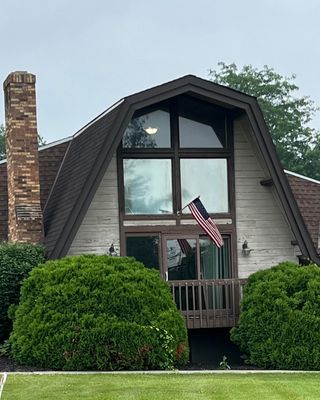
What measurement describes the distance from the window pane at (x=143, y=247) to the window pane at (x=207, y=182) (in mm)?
1041

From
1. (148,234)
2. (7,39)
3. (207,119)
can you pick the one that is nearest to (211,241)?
(148,234)

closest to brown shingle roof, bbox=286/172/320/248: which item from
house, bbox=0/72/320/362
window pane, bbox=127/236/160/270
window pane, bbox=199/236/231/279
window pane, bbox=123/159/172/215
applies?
house, bbox=0/72/320/362

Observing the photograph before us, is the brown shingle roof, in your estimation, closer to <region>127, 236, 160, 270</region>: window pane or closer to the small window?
the small window

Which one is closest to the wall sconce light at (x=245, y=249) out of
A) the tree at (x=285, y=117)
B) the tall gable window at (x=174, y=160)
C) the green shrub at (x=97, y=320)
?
the tall gable window at (x=174, y=160)

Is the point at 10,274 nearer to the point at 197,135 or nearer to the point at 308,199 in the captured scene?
the point at 197,135

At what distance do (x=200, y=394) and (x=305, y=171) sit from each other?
114ft

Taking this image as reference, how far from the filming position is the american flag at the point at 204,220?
17.5 m

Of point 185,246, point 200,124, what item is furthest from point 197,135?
point 185,246

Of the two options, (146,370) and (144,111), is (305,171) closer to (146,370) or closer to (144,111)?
(144,111)

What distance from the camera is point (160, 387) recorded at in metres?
11.9

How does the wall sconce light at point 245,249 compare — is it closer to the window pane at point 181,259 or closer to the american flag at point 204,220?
the window pane at point 181,259

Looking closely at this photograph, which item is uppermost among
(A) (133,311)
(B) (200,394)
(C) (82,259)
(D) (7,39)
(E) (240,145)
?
(D) (7,39)

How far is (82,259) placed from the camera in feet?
51.1

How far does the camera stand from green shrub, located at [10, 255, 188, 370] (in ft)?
46.9
